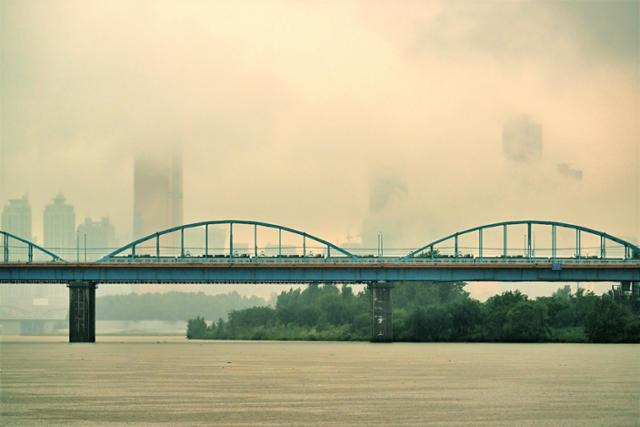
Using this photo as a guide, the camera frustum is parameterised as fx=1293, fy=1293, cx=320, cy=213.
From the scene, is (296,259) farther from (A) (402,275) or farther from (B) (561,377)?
(B) (561,377)

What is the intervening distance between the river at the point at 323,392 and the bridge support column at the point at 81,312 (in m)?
66.7

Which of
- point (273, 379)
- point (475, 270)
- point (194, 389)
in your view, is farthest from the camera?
point (475, 270)

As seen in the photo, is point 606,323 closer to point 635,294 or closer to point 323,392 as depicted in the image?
point 635,294

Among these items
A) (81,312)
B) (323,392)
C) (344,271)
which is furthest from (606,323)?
(323,392)

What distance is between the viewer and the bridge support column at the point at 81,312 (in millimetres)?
151275

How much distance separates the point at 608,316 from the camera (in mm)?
148875

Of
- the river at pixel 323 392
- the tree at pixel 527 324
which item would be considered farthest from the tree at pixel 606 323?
the river at pixel 323 392

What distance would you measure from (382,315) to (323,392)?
305 ft

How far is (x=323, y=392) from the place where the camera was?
179 ft

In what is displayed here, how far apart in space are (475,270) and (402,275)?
8261 millimetres

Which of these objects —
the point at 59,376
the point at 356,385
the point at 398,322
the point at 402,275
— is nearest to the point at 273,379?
the point at 356,385

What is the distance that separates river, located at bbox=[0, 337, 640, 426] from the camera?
144ft

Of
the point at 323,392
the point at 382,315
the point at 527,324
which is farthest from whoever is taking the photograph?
the point at 527,324

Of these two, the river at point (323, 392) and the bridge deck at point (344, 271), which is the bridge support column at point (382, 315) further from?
the river at point (323, 392)
